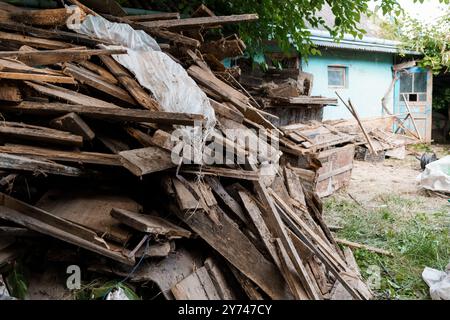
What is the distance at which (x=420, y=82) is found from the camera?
1517 cm

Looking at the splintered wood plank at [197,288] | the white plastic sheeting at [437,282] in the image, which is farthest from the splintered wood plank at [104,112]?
the white plastic sheeting at [437,282]

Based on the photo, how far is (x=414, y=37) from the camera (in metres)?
14.6

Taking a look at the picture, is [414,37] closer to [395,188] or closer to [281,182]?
[395,188]

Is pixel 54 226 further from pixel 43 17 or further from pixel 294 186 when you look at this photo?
pixel 294 186

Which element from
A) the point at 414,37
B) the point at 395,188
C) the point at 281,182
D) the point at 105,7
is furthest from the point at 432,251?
the point at 414,37

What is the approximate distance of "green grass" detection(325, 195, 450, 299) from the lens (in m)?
4.64

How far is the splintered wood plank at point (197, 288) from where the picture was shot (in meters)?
3.00

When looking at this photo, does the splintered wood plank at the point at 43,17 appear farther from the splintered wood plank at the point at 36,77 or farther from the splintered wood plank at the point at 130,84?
the splintered wood plank at the point at 36,77

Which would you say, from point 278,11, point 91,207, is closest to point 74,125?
point 91,207

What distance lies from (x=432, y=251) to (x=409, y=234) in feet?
2.20

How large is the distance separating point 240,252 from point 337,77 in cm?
Result: 1065

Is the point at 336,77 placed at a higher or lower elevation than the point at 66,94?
higher
